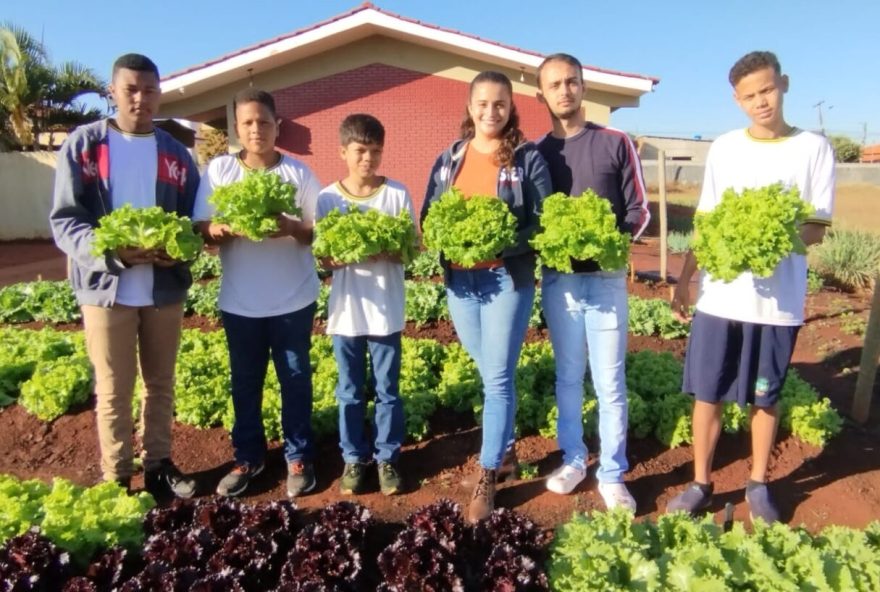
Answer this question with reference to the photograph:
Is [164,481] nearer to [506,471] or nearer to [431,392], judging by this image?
[431,392]

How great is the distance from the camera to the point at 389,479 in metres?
4.18

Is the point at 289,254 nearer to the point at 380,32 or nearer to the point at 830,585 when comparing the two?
the point at 830,585

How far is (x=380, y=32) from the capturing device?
47.9ft

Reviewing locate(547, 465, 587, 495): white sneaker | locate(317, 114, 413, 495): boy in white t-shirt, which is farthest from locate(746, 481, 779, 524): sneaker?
locate(317, 114, 413, 495): boy in white t-shirt

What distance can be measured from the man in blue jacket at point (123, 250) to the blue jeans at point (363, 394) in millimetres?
1115

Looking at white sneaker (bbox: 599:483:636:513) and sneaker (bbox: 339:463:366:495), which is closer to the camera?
white sneaker (bbox: 599:483:636:513)

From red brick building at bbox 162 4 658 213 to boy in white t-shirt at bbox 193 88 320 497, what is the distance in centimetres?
1142

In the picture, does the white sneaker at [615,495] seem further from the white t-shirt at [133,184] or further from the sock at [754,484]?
the white t-shirt at [133,184]

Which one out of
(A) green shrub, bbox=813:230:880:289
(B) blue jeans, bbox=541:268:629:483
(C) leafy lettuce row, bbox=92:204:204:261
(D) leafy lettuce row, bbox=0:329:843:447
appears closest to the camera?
(C) leafy lettuce row, bbox=92:204:204:261

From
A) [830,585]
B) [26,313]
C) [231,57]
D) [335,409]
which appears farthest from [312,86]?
[830,585]

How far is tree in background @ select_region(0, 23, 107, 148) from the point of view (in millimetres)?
20688

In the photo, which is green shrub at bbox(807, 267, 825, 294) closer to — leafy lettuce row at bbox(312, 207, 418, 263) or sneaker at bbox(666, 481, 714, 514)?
sneaker at bbox(666, 481, 714, 514)

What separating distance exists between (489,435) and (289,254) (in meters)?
1.66

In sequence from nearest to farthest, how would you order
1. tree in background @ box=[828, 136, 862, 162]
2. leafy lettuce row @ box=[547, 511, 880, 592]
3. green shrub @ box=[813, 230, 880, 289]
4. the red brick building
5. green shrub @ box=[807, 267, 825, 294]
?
1. leafy lettuce row @ box=[547, 511, 880, 592]
2. green shrub @ box=[807, 267, 825, 294]
3. green shrub @ box=[813, 230, 880, 289]
4. the red brick building
5. tree in background @ box=[828, 136, 862, 162]
